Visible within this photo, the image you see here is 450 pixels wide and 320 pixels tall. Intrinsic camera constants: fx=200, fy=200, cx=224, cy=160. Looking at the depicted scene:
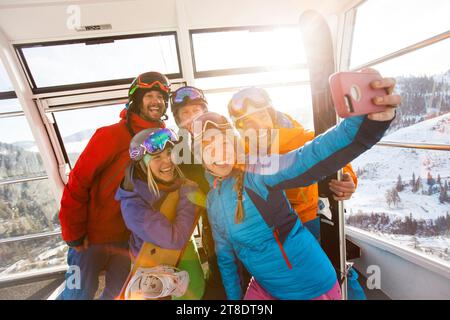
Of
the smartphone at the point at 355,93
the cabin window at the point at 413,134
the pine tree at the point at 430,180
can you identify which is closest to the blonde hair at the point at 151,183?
the smartphone at the point at 355,93

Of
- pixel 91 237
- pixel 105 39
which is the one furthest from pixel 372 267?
pixel 105 39

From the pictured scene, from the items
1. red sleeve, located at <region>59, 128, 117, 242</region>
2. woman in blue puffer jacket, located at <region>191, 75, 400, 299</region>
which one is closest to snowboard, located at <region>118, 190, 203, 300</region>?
woman in blue puffer jacket, located at <region>191, 75, 400, 299</region>

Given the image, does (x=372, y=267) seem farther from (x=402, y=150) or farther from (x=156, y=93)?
(x=156, y=93)

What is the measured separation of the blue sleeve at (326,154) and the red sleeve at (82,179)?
1.07 metres

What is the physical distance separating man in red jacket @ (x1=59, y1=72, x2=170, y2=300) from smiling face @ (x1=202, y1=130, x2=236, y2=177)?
73cm

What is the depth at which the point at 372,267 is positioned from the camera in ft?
6.57

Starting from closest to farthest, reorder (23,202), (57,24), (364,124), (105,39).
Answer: (364,124), (57,24), (105,39), (23,202)

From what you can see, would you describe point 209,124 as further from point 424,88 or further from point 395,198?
point 395,198

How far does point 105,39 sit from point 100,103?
67 cm

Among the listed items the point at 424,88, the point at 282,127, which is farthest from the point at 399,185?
the point at 282,127

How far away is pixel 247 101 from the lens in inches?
48.7

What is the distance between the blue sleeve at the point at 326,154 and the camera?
1.84 ft

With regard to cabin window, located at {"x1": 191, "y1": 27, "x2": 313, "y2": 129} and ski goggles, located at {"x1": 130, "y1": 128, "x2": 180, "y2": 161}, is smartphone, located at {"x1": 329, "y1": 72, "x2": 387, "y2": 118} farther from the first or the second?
cabin window, located at {"x1": 191, "y1": 27, "x2": 313, "y2": 129}

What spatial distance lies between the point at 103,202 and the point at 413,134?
2456 millimetres
